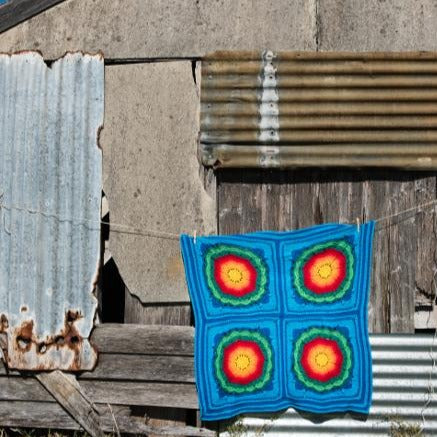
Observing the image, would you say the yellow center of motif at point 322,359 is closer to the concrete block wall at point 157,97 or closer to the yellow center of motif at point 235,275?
the yellow center of motif at point 235,275

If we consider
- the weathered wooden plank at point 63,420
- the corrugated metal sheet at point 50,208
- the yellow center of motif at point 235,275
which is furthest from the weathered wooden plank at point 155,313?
the yellow center of motif at point 235,275

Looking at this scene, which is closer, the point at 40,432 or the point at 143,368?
the point at 143,368

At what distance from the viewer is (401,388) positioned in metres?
5.27

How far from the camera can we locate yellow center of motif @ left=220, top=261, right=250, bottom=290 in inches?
209

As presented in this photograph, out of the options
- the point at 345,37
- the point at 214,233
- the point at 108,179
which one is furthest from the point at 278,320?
the point at 345,37

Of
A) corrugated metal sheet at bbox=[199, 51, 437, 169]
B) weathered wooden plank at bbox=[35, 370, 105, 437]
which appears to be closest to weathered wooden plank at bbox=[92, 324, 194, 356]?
weathered wooden plank at bbox=[35, 370, 105, 437]

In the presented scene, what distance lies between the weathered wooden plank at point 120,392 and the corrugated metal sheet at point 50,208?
161mm

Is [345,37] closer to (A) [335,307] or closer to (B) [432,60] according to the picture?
(B) [432,60]

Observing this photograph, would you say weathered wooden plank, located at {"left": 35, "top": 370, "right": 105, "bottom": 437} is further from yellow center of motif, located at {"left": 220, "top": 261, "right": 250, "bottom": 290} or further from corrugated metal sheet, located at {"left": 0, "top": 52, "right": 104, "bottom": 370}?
yellow center of motif, located at {"left": 220, "top": 261, "right": 250, "bottom": 290}

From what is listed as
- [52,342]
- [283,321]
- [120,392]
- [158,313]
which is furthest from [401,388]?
[52,342]

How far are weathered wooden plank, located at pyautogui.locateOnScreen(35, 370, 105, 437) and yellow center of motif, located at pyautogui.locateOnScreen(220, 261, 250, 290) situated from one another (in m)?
1.27

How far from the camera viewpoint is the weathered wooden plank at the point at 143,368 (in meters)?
5.36

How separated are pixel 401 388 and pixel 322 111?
6.30 feet

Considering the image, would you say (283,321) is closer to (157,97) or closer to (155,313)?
(155,313)
